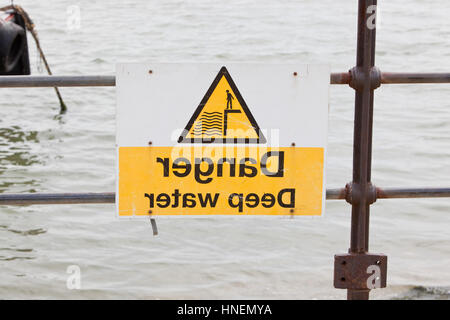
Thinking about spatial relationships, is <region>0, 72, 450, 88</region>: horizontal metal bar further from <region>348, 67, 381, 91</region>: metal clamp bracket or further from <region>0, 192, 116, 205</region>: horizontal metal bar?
<region>0, 192, 116, 205</region>: horizontal metal bar

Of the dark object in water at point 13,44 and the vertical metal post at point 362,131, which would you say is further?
the dark object in water at point 13,44

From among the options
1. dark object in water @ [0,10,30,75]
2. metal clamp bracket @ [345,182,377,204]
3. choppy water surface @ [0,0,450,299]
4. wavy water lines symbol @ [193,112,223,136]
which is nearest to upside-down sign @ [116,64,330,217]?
wavy water lines symbol @ [193,112,223,136]

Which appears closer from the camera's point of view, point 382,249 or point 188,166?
point 188,166

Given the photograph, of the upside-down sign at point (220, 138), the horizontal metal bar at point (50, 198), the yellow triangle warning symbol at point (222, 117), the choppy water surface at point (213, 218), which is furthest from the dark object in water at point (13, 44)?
the yellow triangle warning symbol at point (222, 117)

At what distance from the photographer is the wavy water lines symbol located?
321 cm

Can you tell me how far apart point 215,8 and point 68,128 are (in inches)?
350

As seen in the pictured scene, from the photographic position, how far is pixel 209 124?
322 cm

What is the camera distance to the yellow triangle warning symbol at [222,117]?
10.5 feet

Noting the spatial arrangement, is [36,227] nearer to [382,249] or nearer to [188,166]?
[382,249]

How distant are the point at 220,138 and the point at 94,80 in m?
0.53

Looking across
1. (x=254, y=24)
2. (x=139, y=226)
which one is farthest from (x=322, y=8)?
(x=139, y=226)

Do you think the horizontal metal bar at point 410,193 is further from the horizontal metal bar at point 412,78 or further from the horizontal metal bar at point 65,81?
the horizontal metal bar at point 65,81
